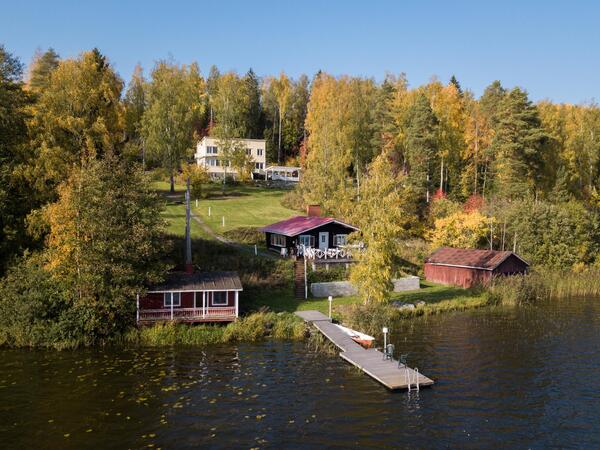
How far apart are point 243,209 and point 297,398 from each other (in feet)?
167

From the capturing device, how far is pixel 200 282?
35594mm

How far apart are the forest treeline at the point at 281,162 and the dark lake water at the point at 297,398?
4.85 m

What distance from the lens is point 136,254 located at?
106 ft

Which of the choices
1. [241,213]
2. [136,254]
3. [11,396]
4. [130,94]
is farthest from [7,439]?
[130,94]

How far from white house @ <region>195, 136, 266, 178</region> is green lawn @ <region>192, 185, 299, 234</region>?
23.9 ft

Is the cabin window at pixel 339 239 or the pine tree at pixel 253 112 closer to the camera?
the cabin window at pixel 339 239

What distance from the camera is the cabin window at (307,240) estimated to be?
51.7 m

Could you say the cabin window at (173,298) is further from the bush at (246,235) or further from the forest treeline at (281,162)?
the bush at (246,235)

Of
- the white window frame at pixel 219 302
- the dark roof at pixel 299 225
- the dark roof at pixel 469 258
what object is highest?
the dark roof at pixel 299 225

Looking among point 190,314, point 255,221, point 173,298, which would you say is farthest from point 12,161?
point 255,221

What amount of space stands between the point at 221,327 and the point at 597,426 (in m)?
21.6

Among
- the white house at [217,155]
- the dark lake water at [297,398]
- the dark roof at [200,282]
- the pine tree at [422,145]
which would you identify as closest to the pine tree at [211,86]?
the white house at [217,155]

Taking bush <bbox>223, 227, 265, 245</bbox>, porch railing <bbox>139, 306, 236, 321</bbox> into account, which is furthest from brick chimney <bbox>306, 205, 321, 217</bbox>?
porch railing <bbox>139, 306, 236, 321</bbox>

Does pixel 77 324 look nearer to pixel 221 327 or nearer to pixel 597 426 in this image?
pixel 221 327
